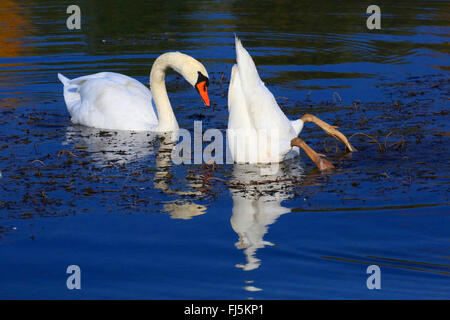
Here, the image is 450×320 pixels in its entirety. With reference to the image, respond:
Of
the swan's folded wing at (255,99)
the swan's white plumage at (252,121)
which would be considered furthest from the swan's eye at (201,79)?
the swan's folded wing at (255,99)

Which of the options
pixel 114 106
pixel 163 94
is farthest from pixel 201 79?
pixel 114 106

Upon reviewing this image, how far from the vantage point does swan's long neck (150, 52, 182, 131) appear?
11219mm

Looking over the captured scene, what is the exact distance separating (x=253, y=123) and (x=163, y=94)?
266cm

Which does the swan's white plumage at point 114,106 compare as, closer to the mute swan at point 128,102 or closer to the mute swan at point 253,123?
the mute swan at point 128,102

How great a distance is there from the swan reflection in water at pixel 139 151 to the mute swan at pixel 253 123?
2.57ft

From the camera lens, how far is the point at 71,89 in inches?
505

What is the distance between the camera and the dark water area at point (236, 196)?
21.2 feet

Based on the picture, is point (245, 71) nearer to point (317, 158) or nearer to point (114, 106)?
point (317, 158)

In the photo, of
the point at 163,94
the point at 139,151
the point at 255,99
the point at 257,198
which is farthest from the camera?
the point at 163,94

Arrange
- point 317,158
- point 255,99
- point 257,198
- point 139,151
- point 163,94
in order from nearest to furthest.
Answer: point 257,198 < point 317,158 < point 255,99 < point 139,151 < point 163,94

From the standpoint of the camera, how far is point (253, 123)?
9195 mm

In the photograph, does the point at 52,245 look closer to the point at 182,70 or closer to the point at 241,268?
the point at 241,268

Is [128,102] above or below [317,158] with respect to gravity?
above
